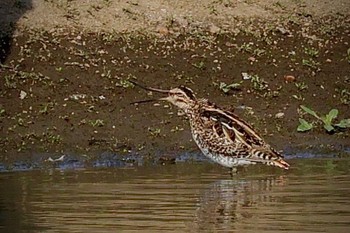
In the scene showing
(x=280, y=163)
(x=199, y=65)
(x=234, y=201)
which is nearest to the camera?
(x=234, y=201)

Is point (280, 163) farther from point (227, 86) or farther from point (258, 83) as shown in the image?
point (258, 83)

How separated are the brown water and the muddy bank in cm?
107

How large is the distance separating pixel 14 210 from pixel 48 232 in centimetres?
102

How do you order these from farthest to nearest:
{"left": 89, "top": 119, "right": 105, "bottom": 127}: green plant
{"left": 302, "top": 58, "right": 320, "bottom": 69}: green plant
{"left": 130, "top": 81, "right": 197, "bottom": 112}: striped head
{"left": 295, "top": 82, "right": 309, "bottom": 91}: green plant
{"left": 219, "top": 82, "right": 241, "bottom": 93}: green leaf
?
{"left": 302, "top": 58, "right": 320, "bottom": 69}: green plant → {"left": 295, "top": 82, "right": 309, "bottom": 91}: green plant → {"left": 219, "top": 82, "right": 241, "bottom": 93}: green leaf → {"left": 89, "top": 119, "right": 105, "bottom": 127}: green plant → {"left": 130, "top": 81, "right": 197, "bottom": 112}: striped head

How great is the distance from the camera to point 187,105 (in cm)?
1130

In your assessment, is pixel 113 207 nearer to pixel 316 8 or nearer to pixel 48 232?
pixel 48 232

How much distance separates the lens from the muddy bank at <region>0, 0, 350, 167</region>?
12.3 m

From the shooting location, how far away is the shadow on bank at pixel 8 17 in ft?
47.1

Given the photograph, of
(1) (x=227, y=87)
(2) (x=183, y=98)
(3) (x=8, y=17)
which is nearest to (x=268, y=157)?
(2) (x=183, y=98)

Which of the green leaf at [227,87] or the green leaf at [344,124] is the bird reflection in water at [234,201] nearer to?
the green leaf at [344,124]

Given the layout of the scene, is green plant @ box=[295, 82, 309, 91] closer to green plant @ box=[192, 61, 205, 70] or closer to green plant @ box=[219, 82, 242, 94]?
green plant @ box=[219, 82, 242, 94]

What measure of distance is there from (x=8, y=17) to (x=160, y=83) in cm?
242

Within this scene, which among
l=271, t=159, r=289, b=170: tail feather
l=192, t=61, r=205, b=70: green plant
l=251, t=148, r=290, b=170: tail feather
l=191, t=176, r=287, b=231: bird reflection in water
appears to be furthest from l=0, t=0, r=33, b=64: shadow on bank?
l=191, t=176, r=287, b=231: bird reflection in water

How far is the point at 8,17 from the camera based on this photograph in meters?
15.1
